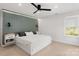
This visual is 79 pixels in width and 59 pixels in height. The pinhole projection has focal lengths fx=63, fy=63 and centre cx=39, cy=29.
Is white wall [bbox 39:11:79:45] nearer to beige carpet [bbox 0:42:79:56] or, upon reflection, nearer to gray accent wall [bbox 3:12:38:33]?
gray accent wall [bbox 3:12:38:33]

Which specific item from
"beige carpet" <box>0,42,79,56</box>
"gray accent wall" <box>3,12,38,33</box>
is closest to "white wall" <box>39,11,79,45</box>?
"gray accent wall" <box>3,12,38,33</box>

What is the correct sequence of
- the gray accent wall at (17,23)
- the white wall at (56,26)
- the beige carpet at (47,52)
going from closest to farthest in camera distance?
the beige carpet at (47,52) < the gray accent wall at (17,23) < the white wall at (56,26)

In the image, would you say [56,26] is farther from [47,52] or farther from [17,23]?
[17,23]

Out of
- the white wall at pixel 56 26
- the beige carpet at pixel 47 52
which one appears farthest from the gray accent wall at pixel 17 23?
the beige carpet at pixel 47 52

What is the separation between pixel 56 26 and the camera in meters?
5.61

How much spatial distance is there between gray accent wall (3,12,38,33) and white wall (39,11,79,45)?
1.15 m

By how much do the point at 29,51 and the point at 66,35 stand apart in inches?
133

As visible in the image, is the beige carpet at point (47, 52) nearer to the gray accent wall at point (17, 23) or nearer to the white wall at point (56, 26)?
the white wall at point (56, 26)

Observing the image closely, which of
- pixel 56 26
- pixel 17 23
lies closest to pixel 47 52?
pixel 56 26

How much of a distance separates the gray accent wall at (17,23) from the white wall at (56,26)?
1150 millimetres

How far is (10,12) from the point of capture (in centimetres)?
455

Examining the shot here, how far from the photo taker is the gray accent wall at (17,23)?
4.35 m

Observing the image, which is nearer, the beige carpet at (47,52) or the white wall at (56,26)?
the beige carpet at (47,52)

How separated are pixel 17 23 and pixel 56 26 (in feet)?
10.9
